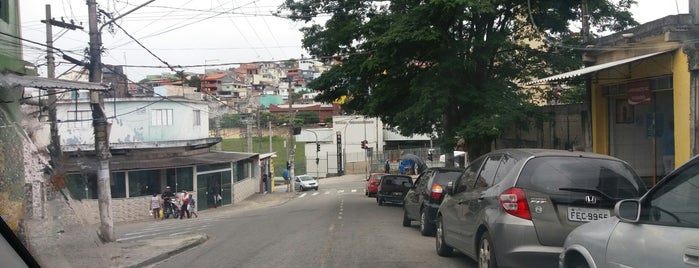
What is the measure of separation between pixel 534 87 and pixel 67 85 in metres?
16.2

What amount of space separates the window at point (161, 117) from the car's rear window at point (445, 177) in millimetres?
25133

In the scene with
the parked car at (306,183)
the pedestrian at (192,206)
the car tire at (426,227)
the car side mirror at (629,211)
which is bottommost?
the parked car at (306,183)

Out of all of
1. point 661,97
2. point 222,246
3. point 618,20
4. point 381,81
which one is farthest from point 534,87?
point 222,246

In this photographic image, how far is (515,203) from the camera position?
6.59m

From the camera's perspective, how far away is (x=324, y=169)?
72.1 m

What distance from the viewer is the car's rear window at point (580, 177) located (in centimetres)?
657

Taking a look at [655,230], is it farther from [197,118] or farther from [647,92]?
[197,118]

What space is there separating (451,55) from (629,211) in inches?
594

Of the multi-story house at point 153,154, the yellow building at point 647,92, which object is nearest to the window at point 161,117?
the multi-story house at point 153,154

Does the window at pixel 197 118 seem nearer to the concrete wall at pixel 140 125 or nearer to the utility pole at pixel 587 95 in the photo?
the concrete wall at pixel 140 125

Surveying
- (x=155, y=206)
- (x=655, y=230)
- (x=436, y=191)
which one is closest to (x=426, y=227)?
(x=436, y=191)

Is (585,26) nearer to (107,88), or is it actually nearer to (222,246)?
(222,246)

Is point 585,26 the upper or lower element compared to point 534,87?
upper

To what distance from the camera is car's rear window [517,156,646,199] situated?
6.57 metres
